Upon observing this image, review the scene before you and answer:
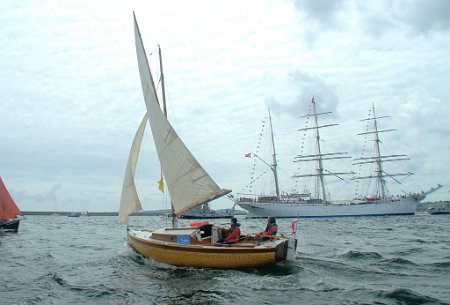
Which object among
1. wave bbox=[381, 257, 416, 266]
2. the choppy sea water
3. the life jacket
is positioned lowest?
the choppy sea water

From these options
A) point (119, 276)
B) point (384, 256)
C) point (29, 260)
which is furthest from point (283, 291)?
point (29, 260)

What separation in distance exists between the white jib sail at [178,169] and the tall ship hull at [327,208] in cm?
7205

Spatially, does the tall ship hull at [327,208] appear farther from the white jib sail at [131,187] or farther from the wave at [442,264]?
the wave at [442,264]

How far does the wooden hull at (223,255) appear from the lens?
1566 centimetres

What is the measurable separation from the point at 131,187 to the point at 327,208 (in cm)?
7478

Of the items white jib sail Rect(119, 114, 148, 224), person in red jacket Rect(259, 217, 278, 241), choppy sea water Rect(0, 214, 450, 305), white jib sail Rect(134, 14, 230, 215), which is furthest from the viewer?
white jib sail Rect(119, 114, 148, 224)

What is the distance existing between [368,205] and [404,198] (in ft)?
32.1

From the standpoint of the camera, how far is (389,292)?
12.3 metres

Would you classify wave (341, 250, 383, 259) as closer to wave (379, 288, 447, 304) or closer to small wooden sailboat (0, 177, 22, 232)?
wave (379, 288, 447, 304)

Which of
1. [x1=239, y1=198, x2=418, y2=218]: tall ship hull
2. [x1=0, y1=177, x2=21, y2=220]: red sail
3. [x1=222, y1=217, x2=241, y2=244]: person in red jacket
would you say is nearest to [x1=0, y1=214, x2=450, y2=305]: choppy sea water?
[x1=222, y1=217, x2=241, y2=244]: person in red jacket

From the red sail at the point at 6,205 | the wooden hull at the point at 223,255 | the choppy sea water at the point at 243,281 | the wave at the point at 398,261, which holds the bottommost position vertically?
the choppy sea water at the point at 243,281

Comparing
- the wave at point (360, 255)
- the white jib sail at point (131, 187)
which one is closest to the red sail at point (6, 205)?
the white jib sail at point (131, 187)

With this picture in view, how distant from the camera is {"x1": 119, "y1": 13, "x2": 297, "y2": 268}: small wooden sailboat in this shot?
15.9m

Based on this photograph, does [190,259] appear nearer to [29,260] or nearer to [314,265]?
[314,265]
